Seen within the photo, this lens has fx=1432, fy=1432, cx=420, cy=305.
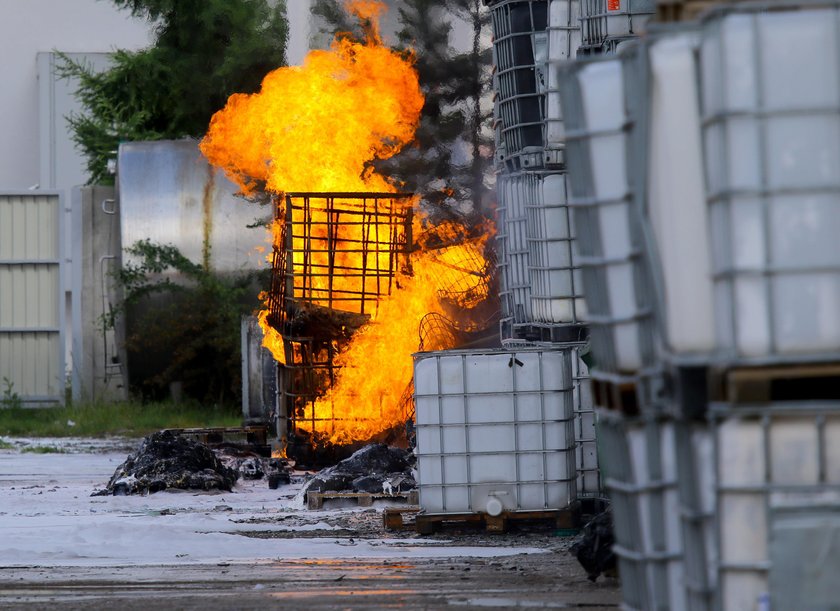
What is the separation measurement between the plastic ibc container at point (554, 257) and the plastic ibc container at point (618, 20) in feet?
3.05

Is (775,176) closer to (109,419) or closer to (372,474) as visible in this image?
(372,474)

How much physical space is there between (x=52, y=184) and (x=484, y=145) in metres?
19.2

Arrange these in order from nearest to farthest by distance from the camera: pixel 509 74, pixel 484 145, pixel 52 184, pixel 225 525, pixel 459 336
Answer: pixel 225 525, pixel 509 74, pixel 459 336, pixel 484 145, pixel 52 184

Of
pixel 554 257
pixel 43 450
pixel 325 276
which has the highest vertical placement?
pixel 325 276

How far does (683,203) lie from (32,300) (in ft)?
60.5

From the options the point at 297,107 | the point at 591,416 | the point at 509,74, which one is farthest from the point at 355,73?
the point at 591,416

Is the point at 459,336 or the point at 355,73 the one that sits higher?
the point at 355,73

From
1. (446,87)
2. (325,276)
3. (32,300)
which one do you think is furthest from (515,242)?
(32,300)

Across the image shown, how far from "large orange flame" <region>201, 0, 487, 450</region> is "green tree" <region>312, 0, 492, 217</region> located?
100 centimetres

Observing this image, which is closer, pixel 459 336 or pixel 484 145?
pixel 459 336

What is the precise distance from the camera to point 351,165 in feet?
47.4

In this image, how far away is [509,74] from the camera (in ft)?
33.0

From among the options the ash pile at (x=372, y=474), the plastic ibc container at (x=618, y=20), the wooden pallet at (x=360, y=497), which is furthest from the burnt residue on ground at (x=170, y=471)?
the plastic ibc container at (x=618, y=20)

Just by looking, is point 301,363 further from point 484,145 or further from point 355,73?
point 484,145
